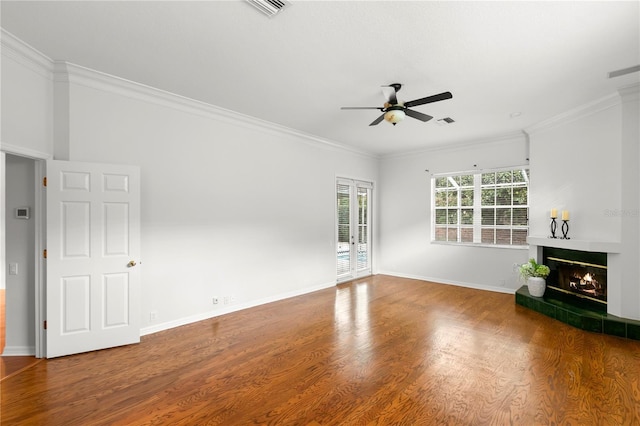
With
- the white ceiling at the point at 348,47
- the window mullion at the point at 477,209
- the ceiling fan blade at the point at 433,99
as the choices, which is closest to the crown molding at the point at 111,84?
the white ceiling at the point at 348,47

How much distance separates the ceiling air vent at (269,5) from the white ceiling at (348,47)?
7cm

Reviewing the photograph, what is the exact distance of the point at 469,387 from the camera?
261 cm

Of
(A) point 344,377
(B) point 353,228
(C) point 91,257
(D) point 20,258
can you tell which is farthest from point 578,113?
(D) point 20,258

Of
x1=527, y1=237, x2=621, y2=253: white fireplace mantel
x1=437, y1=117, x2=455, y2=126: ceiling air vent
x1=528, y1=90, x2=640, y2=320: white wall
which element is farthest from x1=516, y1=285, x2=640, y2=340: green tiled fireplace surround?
x1=437, y1=117, x2=455, y2=126: ceiling air vent

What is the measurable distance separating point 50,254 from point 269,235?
110 inches

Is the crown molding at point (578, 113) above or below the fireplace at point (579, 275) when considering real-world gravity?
above

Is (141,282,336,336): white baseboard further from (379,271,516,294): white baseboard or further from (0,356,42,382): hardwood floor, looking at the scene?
(379,271,516,294): white baseboard

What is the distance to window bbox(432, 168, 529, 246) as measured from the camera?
5.77 meters

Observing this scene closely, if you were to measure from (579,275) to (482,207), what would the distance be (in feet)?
6.77

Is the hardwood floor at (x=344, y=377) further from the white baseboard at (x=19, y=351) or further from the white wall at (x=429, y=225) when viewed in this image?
the white wall at (x=429, y=225)

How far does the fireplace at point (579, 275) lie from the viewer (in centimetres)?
417

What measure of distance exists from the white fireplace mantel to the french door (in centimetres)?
332

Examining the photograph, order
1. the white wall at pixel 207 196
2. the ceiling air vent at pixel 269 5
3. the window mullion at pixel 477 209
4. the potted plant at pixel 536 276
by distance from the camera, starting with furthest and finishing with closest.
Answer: the window mullion at pixel 477 209
the potted plant at pixel 536 276
the white wall at pixel 207 196
the ceiling air vent at pixel 269 5

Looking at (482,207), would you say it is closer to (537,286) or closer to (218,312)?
(537,286)
